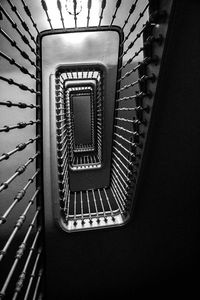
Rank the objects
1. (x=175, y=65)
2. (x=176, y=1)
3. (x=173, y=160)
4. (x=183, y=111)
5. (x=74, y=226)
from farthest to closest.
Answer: (x=74, y=226)
(x=173, y=160)
(x=183, y=111)
(x=175, y=65)
(x=176, y=1)

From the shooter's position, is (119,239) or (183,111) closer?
(183,111)

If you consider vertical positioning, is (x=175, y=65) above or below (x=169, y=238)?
above

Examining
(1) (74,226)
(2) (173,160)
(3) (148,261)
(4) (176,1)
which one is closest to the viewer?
(4) (176,1)

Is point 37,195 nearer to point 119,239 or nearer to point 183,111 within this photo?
point 119,239

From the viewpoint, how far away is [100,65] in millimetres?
4273

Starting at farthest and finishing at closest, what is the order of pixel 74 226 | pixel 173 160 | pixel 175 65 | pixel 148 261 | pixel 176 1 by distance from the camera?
pixel 148 261
pixel 74 226
pixel 173 160
pixel 175 65
pixel 176 1

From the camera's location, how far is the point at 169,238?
2986 millimetres

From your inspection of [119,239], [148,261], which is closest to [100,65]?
[119,239]

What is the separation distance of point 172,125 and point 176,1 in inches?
36.0

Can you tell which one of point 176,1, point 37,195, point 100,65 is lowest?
point 37,195

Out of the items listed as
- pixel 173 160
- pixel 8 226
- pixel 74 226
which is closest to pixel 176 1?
pixel 173 160

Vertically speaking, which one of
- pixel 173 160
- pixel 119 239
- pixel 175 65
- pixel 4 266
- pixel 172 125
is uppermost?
pixel 175 65

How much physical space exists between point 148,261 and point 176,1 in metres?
2.98

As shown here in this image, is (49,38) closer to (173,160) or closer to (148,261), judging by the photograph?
(173,160)
